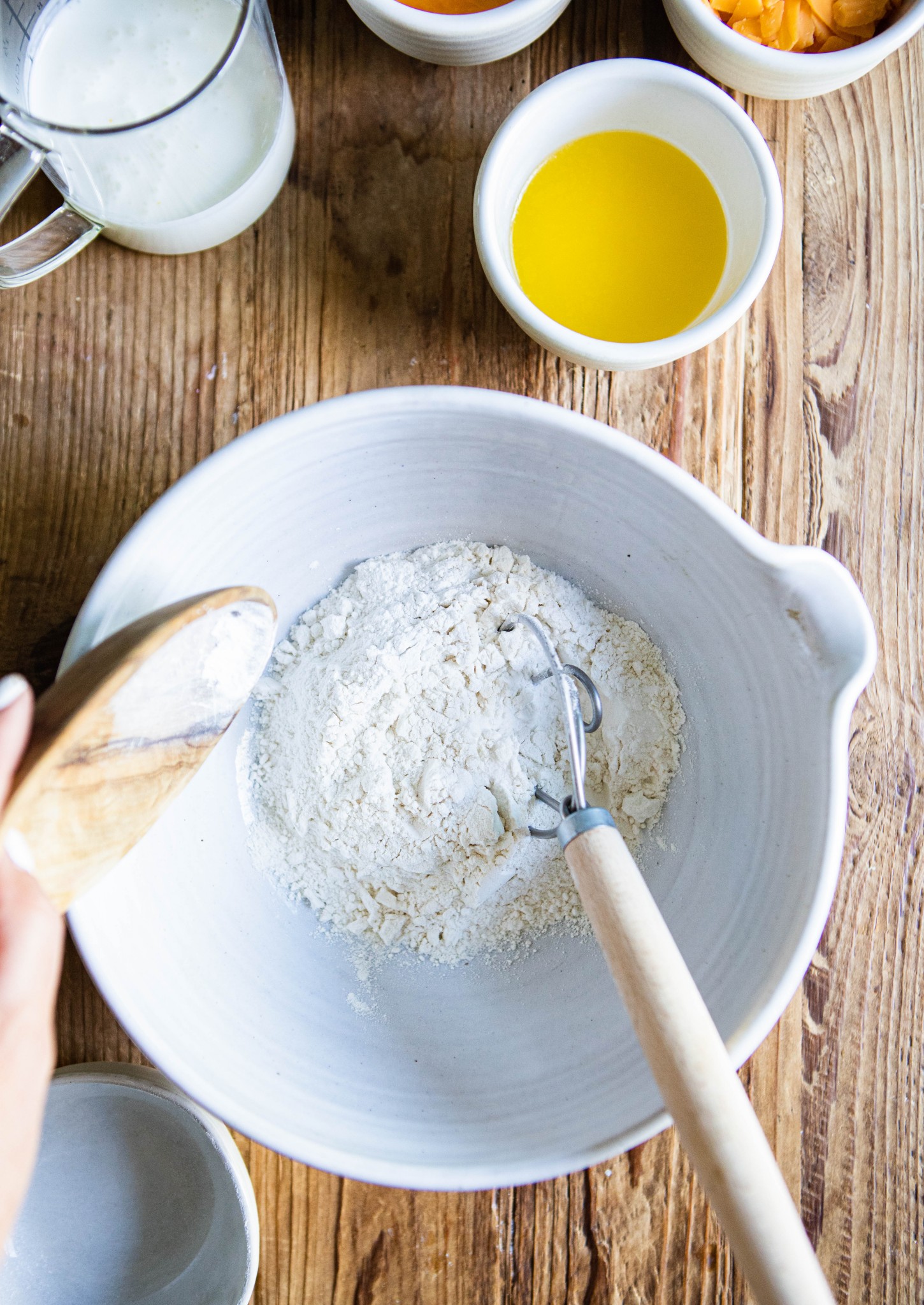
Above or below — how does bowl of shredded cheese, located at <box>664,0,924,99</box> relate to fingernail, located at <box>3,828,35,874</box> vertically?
above

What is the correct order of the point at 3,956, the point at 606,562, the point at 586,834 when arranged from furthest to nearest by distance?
the point at 606,562 → the point at 586,834 → the point at 3,956

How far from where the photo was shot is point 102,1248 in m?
0.64

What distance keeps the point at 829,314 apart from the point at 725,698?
10.9 inches

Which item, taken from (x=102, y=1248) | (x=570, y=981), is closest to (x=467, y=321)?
(x=570, y=981)

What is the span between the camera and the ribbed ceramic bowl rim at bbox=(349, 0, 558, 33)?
1.81ft

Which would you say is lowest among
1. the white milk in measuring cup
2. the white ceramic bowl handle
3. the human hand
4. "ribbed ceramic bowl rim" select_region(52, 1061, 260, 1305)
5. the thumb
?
"ribbed ceramic bowl rim" select_region(52, 1061, 260, 1305)

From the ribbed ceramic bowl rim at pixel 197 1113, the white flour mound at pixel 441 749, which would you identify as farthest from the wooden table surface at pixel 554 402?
the white flour mound at pixel 441 749

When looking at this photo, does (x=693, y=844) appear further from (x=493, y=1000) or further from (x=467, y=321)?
(x=467, y=321)

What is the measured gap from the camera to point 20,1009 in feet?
1.18

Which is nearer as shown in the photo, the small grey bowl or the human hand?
the human hand

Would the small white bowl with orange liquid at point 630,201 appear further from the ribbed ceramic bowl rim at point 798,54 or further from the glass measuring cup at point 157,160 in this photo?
the glass measuring cup at point 157,160

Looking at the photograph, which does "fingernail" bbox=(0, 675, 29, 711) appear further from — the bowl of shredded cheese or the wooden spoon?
the bowl of shredded cheese

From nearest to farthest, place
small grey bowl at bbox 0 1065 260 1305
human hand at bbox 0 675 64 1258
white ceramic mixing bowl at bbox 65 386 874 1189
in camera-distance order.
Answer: human hand at bbox 0 675 64 1258, white ceramic mixing bowl at bbox 65 386 874 1189, small grey bowl at bbox 0 1065 260 1305

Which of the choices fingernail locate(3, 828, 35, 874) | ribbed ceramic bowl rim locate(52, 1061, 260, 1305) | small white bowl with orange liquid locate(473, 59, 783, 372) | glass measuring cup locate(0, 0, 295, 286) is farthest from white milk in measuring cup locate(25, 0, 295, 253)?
ribbed ceramic bowl rim locate(52, 1061, 260, 1305)
